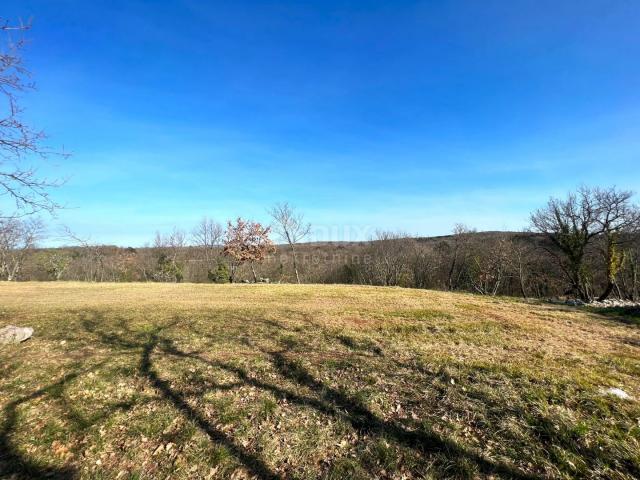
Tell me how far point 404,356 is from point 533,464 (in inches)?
121

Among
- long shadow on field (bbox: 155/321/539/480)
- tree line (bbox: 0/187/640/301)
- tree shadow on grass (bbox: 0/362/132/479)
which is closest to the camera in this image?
long shadow on field (bbox: 155/321/539/480)

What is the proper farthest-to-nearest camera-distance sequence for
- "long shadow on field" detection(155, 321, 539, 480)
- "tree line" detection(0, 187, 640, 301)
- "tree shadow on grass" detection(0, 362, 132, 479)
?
"tree line" detection(0, 187, 640, 301) → "tree shadow on grass" detection(0, 362, 132, 479) → "long shadow on field" detection(155, 321, 539, 480)

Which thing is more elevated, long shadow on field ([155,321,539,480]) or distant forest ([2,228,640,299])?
distant forest ([2,228,640,299])

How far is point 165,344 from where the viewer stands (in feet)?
23.7

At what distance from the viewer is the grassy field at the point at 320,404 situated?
3.27 metres

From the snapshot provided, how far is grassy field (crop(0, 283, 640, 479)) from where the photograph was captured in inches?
129

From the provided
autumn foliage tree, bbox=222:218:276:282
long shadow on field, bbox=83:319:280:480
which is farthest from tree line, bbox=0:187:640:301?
long shadow on field, bbox=83:319:280:480

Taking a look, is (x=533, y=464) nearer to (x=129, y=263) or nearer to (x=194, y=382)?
(x=194, y=382)

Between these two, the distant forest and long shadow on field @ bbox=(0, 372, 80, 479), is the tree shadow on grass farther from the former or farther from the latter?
the distant forest

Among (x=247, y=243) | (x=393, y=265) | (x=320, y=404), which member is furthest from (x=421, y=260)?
(x=320, y=404)

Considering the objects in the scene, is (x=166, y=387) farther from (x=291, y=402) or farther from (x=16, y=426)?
(x=291, y=402)

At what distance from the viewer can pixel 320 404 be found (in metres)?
4.40

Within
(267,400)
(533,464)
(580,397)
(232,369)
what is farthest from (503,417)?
(232,369)

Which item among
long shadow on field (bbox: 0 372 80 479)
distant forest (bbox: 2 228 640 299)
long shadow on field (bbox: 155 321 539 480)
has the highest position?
distant forest (bbox: 2 228 640 299)
